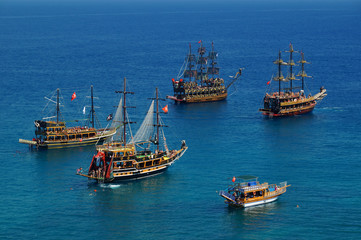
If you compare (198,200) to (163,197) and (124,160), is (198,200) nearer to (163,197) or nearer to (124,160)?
(163,197)

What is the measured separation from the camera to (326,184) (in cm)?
14212

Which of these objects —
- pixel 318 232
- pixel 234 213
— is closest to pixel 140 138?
pixel 234 213

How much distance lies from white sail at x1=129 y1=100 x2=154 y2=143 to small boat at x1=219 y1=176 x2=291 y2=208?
2870 centimetres

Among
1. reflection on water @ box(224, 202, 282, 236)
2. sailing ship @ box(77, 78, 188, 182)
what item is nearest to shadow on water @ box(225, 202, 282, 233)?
reflection on water @ box(224, 202, 282, 236)

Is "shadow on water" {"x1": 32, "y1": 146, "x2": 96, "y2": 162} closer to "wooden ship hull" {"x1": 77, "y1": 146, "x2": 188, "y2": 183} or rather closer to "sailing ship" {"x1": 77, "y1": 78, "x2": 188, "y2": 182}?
"sailing ship" {"x1": 77, "y1": 78, "x2": 188, "y2": 182}

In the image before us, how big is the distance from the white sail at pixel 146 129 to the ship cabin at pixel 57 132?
1827cm

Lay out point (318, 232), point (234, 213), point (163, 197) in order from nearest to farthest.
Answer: point (318, 232) → point (234, 213) → point (163, 197)

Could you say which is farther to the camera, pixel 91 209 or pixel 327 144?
pixel 327 144

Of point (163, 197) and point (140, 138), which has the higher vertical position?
point (140, 138)

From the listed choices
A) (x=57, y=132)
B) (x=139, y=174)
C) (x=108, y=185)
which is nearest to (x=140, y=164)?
(x=139, y=174)

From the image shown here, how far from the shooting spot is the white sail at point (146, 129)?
15436 cm

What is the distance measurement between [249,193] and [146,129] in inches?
1355

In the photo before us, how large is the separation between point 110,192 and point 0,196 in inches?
777

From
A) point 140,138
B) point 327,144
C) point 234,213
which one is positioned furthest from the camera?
point 327,144
